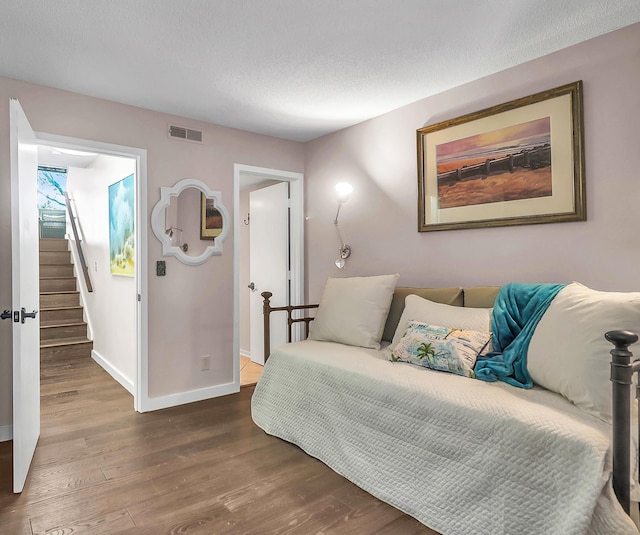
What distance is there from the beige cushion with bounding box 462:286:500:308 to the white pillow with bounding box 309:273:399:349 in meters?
0.55

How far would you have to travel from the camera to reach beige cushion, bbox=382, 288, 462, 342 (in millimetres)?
2847

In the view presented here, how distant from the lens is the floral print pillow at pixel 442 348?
2271 millimetres

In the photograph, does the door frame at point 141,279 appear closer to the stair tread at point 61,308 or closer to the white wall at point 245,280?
the white wall at point 245,280

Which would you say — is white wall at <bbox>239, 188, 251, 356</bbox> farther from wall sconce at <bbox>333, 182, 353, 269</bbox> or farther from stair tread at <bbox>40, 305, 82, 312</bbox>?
stair tread at <bbox>40, 305, 82, 312</bbox>

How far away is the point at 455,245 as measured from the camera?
3088 millimetres

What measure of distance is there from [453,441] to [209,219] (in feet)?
8.72

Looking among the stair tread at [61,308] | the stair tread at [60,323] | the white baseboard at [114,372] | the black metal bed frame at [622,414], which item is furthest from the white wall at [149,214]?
Answer: the black metal bed frame at [622,414]

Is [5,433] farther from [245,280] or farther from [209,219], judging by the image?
[245,280]

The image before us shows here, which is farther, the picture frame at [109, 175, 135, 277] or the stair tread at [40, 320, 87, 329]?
the stair tread at [40, 320, 87, 329]

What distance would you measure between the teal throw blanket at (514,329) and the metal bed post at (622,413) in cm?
56

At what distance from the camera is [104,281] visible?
484 centimetres

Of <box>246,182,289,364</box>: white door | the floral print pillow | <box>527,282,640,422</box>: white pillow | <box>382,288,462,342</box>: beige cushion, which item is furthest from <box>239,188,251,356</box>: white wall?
<box>527,282,640,422</box>: white pillow

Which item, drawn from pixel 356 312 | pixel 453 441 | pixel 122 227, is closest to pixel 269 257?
pixel 122 227

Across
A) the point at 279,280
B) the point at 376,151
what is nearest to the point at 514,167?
the point at 376,151
